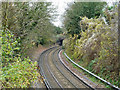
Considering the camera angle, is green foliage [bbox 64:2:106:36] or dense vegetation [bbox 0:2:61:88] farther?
green foliage [bbox 64:2:106:36]

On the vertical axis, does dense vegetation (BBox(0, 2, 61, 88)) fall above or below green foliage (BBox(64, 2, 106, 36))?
below

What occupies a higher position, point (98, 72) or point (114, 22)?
point (114, 22)

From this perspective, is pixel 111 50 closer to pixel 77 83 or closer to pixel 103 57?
pixel 103 57

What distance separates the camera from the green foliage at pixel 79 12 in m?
21.9

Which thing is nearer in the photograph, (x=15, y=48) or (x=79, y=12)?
(x=15, y=48)

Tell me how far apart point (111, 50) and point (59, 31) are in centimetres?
4510

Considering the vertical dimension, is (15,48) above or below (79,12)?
below

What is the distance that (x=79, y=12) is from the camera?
881 inches

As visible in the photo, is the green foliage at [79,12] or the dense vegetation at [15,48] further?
the green foliage at [79,12]

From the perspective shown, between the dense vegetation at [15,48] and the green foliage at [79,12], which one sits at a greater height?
the green foliage at [79,12]

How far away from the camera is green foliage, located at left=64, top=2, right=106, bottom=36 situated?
21906 millimetres

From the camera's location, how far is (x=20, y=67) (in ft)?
18.4

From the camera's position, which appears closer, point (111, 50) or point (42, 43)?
point (111, 50)

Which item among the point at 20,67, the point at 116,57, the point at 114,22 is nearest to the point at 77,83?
the point at 116,57
